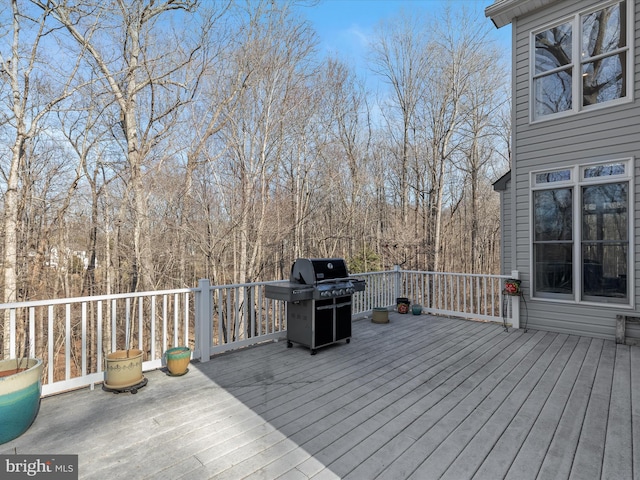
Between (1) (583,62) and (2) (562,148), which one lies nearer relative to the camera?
(1) (583,62)

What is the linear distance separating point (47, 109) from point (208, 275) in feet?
15.7

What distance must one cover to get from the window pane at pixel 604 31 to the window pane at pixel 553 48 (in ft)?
0.67

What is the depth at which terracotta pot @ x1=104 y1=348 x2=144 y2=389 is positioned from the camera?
296 centimetres

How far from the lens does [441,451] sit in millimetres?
2107

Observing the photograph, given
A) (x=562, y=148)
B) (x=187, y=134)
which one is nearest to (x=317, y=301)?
(x=562, y=148)

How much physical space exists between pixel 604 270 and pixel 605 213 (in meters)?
0.81

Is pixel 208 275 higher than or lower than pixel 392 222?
lower

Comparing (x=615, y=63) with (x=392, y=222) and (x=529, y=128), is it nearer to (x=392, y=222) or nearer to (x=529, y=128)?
(x=529, y=128)

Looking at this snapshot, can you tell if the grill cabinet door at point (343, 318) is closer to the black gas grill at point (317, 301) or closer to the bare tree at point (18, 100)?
the black gas grill at point (317, 301)

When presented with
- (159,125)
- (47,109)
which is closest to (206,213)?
(159,125)

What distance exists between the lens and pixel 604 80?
15.4 feet

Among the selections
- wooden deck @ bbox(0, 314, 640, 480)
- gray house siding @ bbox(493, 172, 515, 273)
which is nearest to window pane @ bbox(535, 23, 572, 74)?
gray house siding @ bbox(493, 172, 515, 273)

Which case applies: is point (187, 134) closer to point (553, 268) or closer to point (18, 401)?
point (18, 401)

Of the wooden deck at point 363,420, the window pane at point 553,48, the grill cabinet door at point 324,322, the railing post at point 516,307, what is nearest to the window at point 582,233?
the railing post at point 516,307
